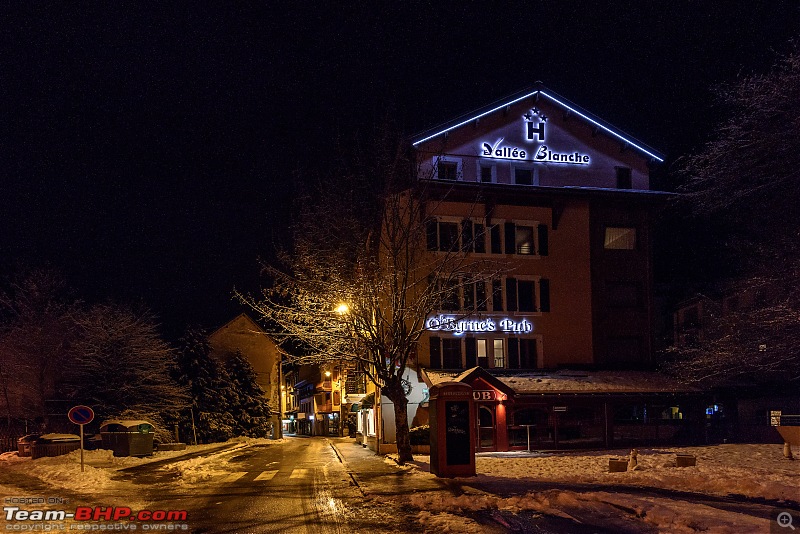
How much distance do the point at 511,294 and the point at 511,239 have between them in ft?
9.48

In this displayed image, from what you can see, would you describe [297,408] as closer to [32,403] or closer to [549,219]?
[32,403]

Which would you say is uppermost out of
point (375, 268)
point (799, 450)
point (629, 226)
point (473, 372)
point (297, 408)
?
point (629, 226)

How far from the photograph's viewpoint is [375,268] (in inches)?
964

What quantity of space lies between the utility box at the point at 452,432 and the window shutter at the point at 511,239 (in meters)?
18.2

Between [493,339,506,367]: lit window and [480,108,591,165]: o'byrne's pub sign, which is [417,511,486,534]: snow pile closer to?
[493,339,506,367]: lit window

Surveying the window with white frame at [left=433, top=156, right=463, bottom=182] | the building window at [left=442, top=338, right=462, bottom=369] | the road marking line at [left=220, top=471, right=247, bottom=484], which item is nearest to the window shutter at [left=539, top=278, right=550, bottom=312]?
the building window at [left=442, top=338, right=462, bottom=369]

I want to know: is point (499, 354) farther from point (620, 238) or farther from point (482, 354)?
point (620, 238)

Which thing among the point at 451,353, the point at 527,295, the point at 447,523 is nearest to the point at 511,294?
the point at 527,295

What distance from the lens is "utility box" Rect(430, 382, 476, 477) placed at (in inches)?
701

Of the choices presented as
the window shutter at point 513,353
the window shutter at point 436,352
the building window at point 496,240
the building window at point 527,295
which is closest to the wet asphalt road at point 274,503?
the window shutter at point 436,352

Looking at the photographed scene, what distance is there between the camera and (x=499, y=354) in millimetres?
35375

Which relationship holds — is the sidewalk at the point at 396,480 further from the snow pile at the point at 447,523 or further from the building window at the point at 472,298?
the building window at the point at 472,298

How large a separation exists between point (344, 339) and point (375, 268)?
3053mm

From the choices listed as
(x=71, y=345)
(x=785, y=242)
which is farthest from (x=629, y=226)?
(x=71, y=345)
